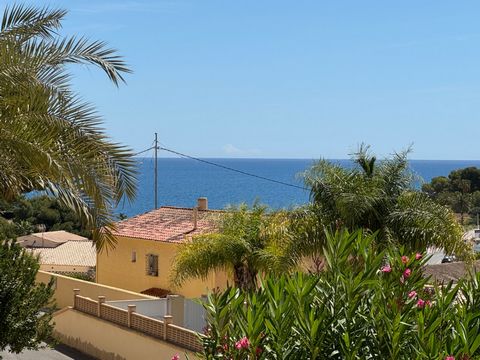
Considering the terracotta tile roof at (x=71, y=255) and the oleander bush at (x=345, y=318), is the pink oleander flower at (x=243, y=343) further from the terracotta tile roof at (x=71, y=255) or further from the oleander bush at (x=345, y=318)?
the terracotta tile roof at (x=71, y=255)

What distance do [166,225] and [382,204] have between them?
Result: 1888 cm

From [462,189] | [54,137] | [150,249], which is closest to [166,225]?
[150,249]

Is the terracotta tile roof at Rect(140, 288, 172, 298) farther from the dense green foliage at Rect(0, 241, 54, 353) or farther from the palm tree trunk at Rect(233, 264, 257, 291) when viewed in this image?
→ the dense green foliage at Rect(0, 241, 54, 353)

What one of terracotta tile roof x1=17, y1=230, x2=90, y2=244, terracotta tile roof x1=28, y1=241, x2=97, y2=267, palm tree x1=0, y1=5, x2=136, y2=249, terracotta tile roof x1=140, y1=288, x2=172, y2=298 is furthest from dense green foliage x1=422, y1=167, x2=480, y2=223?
palm tree x1=0, y1=5, x2=136, y2=249

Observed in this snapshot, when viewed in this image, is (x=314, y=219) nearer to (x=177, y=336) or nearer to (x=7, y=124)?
(x=177, y=336)

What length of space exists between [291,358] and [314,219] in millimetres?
12481

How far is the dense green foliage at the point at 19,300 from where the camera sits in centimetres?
1602

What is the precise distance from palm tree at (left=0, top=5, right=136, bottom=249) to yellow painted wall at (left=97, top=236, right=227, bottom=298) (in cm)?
1833

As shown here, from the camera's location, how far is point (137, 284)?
35719 millimetres

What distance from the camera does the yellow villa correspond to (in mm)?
34031

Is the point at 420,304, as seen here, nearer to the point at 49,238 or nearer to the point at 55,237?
the point at 49,238

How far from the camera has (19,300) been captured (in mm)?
16359

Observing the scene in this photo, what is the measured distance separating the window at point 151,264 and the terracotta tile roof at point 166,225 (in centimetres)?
79

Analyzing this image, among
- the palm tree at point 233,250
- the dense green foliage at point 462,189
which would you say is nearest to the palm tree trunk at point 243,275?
the palm tree at point 233,250
